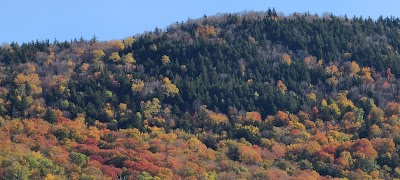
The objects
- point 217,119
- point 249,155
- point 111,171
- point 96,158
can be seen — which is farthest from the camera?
point 217,119

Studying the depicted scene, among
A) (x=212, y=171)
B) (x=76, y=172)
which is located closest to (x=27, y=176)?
(x=76, y=172)

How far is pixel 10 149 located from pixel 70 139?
69.1 feet

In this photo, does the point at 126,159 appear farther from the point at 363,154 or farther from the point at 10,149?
the point at 363,154

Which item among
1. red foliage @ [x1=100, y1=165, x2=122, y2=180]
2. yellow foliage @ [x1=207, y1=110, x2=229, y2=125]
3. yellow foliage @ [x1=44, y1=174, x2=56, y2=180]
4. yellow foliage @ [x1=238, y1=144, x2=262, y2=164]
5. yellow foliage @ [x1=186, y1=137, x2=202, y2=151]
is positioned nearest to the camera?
yellow foliage @ [x1=44, y1=174, x2=56, y2=180]

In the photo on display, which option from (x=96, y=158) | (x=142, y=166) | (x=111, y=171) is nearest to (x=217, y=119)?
(x=96, y=158)

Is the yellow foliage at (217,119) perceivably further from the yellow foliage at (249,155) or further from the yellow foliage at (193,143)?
the yellow foliage at (249,155)

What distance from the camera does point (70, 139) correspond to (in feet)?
571

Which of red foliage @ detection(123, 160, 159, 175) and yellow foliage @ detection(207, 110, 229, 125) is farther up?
yellow foliage @ detection(207, 110, 229, 125)

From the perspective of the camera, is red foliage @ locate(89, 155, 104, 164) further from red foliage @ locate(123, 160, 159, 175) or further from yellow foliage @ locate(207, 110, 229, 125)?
yellow foliage @ locate(207, 110, 229, 125)

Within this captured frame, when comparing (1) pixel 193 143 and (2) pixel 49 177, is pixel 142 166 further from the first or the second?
(1) pixel 193 143

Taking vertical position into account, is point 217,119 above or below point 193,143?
above

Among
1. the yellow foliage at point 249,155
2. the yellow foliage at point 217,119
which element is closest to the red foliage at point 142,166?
the yellow foliage at point 249,155

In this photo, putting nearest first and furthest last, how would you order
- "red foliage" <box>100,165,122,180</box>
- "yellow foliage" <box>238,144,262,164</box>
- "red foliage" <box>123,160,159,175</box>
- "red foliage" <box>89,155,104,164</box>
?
"red foliage" <box>100,165,122,180</box>, "red foliage" <box>123,160,159,175</box>, "red foliage" <box>89,155,104,164</box>, "yellow foliage" <box>238,144,262,164</box>

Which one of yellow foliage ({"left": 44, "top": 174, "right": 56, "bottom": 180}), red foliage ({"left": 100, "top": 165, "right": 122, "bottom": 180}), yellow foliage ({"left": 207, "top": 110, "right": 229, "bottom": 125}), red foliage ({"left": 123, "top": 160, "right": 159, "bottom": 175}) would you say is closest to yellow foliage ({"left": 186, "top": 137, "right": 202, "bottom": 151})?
yellow foliage ({"left": 207, "top": 110, "right": 229, "bottom": 125})
